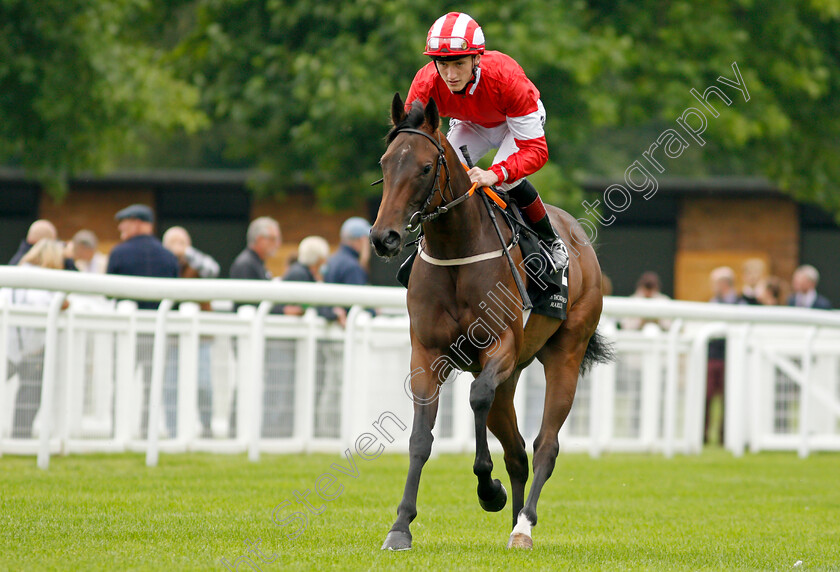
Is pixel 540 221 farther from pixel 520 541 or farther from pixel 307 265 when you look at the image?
pixel 307 265

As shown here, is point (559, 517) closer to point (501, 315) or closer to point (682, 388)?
point (501, 315)

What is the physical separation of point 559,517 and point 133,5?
13.3 meters

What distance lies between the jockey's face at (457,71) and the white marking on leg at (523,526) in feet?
7.27

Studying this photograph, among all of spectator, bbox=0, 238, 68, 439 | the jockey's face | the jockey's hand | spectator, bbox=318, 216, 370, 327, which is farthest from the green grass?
the jockey's face

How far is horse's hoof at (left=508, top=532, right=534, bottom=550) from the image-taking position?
241 inches

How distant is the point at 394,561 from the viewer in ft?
17.7

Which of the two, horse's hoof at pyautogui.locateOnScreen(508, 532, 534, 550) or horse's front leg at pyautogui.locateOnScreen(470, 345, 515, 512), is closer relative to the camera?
horse's front leg at pyautogui.locateOnScreen(470, 345, 515, 512)

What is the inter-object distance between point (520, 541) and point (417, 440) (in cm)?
73

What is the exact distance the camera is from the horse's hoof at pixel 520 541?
612cm

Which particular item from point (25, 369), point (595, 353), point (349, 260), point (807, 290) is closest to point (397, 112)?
point (595, 353)

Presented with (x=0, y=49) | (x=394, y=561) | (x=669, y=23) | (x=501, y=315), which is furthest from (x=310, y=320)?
(x=669, y=23)

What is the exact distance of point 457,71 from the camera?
627 centimetres

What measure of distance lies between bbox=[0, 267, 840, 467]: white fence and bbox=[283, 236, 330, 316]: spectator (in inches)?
30.5

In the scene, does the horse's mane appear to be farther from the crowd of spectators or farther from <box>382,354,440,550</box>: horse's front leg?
the crowd of spectators
